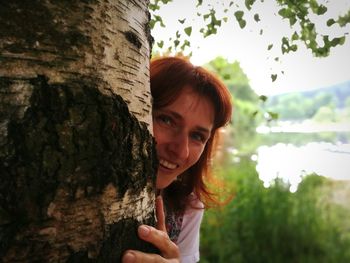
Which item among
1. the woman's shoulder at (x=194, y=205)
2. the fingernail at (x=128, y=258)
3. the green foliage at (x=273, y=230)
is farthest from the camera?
the green foliage at (x=273, y=230)

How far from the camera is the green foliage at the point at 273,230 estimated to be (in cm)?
318

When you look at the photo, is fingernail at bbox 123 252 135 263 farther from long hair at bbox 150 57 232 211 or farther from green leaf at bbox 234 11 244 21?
green leaf at bbox 234 11 244 21

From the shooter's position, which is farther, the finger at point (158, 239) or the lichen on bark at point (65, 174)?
the finger at point (158, 239)

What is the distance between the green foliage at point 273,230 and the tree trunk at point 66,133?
2.86 m

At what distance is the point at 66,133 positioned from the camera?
443mm

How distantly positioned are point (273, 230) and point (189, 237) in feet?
6.28

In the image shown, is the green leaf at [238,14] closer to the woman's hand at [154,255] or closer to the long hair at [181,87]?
the long hair at [181,87]

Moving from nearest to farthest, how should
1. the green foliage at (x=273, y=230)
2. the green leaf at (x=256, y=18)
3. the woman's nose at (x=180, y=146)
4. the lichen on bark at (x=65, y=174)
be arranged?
the lichen on bark at (x=65, y=174), the woman's nose at (x=180, y=146), the green leaf at (x=256, y=18), the green foliage at (x=273, y=230)

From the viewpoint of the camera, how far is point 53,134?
434 millimetres

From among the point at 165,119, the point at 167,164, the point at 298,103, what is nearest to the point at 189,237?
the point at 167,164

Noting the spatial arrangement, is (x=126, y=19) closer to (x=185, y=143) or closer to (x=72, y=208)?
(x=72, y=208)

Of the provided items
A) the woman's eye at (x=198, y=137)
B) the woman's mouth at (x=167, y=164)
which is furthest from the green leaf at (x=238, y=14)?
the woman's mouth at (x=167, y=164)

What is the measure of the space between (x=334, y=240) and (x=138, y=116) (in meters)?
3.34

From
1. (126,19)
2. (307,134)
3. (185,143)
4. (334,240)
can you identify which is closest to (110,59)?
(126,19)
